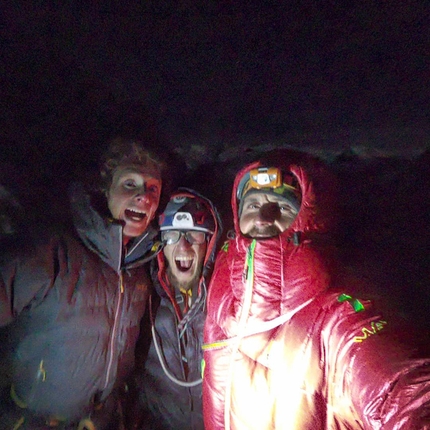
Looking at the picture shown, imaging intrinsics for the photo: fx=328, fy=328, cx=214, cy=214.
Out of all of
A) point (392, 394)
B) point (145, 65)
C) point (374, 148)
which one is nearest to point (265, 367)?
point (392, 394)

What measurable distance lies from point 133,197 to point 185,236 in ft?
1.48

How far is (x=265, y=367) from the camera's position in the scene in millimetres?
1354

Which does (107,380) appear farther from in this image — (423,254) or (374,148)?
(374,148)

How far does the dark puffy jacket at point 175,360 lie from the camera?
2.25m

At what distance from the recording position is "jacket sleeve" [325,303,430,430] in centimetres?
87

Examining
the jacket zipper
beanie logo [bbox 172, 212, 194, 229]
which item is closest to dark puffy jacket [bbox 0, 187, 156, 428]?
the jacket zipper

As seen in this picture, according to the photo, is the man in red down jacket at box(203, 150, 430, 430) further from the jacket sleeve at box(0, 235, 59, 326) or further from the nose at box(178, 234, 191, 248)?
the jacket sleeve at box(0, 235, 59, 326)

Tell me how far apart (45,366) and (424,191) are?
241 cm

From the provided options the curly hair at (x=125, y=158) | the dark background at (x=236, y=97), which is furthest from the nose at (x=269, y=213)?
the curly hair at (x=125, y=158)

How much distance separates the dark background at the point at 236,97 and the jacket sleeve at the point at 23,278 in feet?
2.59

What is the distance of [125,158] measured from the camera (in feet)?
8.09

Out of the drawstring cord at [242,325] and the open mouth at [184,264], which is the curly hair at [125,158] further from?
the drawstring cord at [242,325]

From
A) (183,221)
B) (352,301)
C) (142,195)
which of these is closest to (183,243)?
(183,221)

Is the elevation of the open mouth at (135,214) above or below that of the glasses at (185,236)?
above
